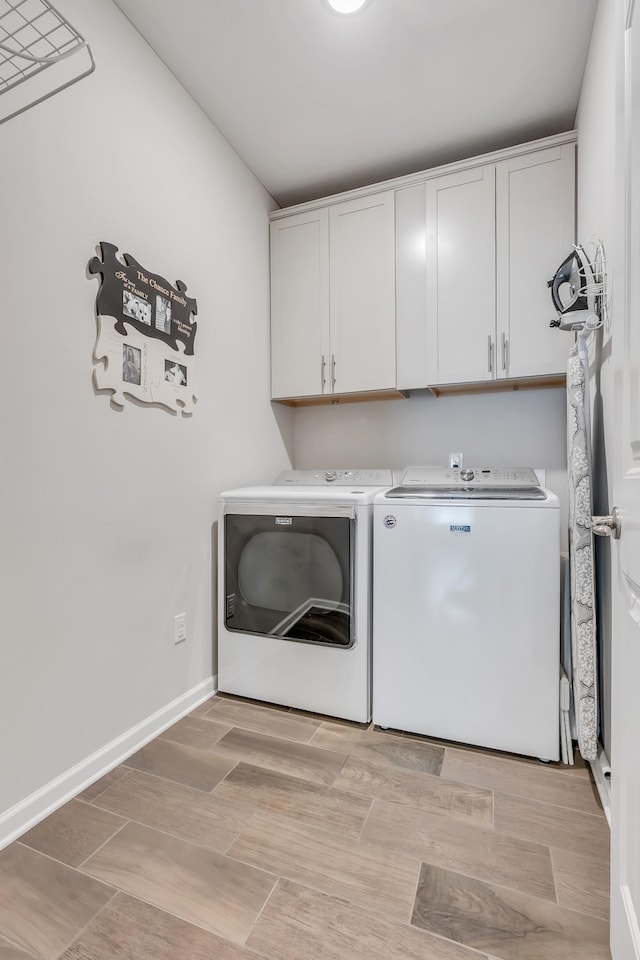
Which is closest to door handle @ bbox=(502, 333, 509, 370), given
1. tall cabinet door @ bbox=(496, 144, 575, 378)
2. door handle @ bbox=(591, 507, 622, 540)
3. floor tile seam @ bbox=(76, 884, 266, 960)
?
tall cabinet door @ bbox=(496, 144, 575, 378)

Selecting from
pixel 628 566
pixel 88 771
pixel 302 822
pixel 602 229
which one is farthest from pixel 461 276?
pixel 88 771

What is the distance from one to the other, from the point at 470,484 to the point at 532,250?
1.08 m

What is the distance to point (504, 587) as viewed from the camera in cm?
163

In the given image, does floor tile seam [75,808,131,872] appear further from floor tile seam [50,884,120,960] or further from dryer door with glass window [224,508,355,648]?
dryer door with glass window [224,508,355,648]

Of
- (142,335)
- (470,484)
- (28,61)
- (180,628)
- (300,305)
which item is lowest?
(180,628)

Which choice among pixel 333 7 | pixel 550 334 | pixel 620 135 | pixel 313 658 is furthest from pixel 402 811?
pixel 333 7

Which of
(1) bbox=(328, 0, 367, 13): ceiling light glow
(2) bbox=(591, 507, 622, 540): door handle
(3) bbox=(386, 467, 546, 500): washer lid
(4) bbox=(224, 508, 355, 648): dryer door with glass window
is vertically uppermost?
(1) bbox=(328, 0, 367, 13): ceiling light glow

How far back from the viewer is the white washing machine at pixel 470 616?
1591 mm

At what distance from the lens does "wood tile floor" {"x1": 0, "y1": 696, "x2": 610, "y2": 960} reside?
99 centimetres

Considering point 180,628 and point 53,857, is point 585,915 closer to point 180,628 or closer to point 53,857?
point 53,857

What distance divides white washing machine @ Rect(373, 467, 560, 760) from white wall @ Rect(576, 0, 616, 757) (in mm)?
145

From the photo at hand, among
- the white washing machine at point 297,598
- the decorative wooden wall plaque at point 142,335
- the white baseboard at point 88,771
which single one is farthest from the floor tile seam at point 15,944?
the decorative wooden wall plaque at point 142,335

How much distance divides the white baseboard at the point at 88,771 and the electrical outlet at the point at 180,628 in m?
0.24

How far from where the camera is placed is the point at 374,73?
6.03 feet
